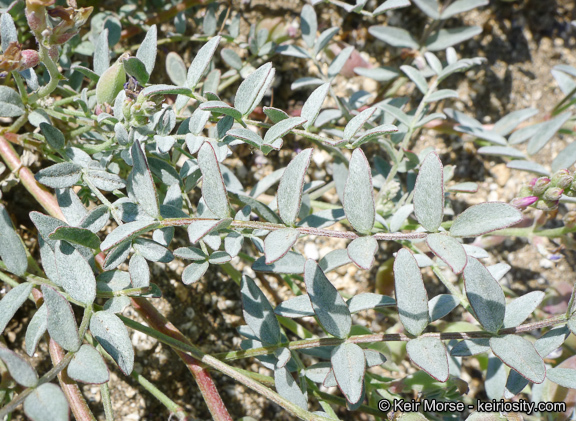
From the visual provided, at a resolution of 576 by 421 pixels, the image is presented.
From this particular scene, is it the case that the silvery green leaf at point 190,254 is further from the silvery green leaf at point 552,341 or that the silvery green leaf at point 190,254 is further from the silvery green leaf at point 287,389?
the silvery green leaf at point 552,341

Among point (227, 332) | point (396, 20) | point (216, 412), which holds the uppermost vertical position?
point (396, 20)

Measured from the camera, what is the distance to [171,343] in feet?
3.76

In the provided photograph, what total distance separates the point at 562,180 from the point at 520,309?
33 cm

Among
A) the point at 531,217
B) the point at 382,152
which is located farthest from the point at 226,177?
the point at 531,217

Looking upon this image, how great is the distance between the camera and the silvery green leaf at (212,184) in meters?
0.92

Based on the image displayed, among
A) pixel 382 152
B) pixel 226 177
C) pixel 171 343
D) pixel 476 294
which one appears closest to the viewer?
pixel 476 294

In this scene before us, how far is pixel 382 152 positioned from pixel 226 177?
866 mm

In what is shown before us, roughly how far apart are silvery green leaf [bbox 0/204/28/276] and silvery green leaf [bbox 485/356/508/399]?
1.24m

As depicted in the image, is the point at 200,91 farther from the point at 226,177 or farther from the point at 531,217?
the point at 531,217

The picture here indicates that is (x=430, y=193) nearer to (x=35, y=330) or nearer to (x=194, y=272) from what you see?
(x=194, y=272)

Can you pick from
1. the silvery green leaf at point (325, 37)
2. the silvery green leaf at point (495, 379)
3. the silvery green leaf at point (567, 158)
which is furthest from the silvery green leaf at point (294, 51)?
the silvery green leaf at point (495, 379)

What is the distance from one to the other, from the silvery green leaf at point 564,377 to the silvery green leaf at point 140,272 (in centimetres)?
85

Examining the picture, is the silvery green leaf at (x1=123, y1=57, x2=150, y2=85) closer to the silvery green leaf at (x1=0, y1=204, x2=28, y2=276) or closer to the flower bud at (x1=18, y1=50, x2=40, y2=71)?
the flower bud at (x1=18, y1=50, x2=40, y2=71)

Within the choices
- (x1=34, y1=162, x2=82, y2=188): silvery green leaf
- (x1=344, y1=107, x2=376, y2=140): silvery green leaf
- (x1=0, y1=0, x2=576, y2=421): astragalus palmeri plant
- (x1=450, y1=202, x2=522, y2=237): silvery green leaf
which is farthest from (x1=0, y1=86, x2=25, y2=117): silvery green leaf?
(x1=450, y1=202, x2=522, y2=237): silvery green leaf
